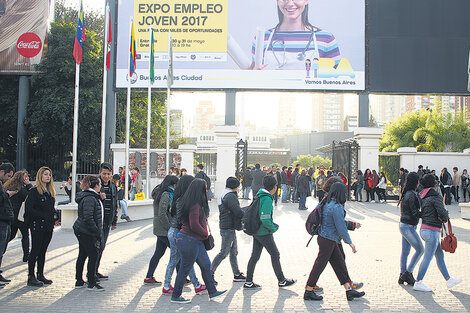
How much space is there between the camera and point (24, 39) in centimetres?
2348

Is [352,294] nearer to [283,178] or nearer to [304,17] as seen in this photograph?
[283,178]

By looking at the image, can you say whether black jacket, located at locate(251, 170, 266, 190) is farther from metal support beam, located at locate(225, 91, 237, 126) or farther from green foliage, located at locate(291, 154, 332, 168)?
green foliage, located at locate(291, 154, 332, 168)

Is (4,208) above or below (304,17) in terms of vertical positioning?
below

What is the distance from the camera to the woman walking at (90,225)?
638 centimetres

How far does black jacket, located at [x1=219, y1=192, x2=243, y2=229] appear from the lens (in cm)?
669

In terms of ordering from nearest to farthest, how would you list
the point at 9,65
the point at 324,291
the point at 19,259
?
1. the point at 324,291
2. the point at 19,259
3. the point at 9,65

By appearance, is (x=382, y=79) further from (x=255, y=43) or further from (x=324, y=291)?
(x=324, y=291)

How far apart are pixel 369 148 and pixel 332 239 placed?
52.8ft

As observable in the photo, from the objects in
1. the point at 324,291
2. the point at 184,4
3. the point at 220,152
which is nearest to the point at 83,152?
the point at 220,152

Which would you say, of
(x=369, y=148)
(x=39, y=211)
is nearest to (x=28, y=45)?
(x=369, y=148)

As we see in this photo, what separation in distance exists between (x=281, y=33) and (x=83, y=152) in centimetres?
1155

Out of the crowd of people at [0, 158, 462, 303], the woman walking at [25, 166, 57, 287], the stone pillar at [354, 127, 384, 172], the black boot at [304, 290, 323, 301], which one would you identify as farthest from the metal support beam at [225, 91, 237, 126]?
the black boot at [304, 290, 323, 301]

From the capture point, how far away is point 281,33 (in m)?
22.3

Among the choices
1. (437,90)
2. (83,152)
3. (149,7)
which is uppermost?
(149,7)
